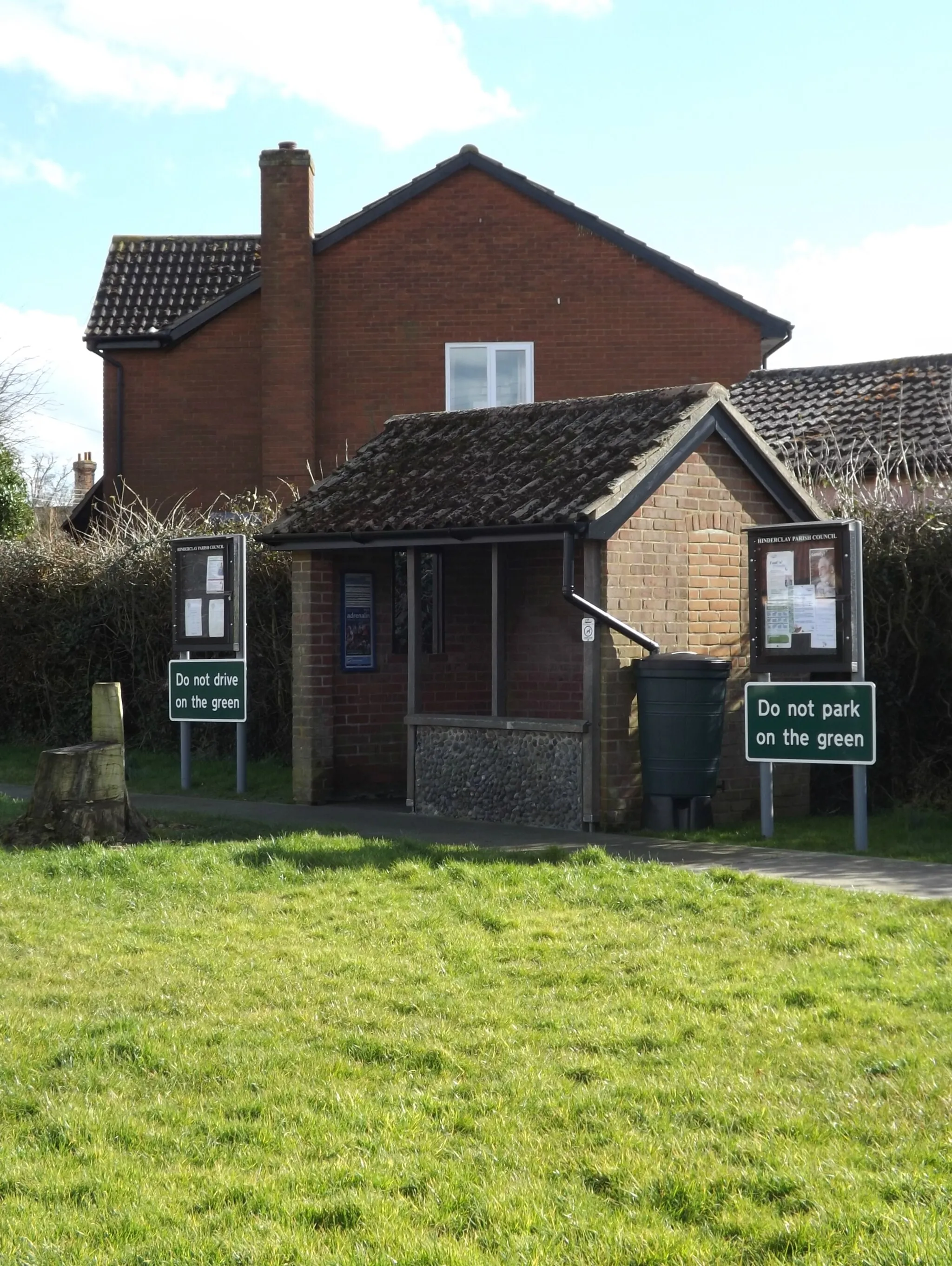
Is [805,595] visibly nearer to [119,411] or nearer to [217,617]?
[217,617]

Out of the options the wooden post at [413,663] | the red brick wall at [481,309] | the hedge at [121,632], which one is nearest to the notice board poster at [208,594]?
the hedge at [121,632]

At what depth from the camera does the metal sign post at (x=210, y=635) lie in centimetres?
1455

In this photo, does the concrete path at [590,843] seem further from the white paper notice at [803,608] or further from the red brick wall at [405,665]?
the white paper notice at [803,608]

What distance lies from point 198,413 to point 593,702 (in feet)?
47.1

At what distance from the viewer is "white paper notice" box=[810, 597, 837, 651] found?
11.1 metres

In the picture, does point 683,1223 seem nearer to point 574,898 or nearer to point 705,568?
point 574,898

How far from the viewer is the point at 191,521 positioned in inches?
766

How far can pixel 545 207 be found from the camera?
2373cm

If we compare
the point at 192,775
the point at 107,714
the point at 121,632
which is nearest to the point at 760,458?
the point at 107,714

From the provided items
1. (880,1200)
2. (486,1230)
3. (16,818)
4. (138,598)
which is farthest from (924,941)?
(138,598)

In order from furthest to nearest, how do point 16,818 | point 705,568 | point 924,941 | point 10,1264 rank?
1. point 705,568
2. point 16,818
3. point 924,941
4. point 10,1264

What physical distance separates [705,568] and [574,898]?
4.72 m

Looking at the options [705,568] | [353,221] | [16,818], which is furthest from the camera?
[353,221]

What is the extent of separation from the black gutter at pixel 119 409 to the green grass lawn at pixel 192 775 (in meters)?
7.30
